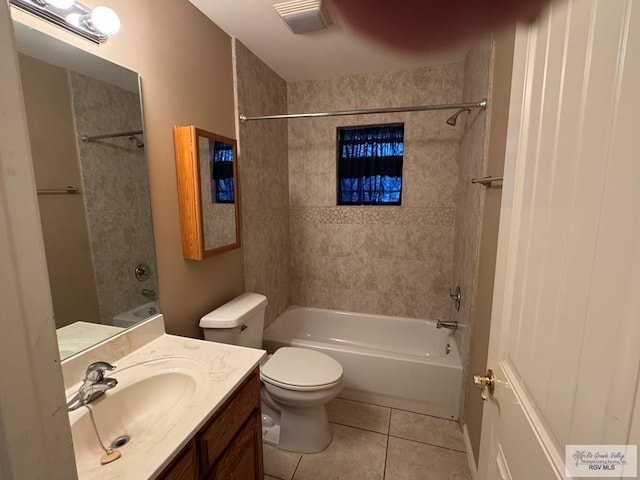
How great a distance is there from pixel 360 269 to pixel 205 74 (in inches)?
72.8

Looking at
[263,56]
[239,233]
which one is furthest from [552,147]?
[263,56]

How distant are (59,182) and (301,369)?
1.40 meters

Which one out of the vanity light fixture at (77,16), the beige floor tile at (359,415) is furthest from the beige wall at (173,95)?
the beige floor tile at (359,415)

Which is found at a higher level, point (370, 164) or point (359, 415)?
point (370, 164)

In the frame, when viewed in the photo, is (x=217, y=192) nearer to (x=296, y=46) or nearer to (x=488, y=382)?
(x=296, y=46)

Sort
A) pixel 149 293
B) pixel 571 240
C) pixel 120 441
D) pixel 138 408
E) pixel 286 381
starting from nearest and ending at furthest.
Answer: pixel 571 240, pixel 120 441, pixel 138 408, pixel 149 293, pixel 286 381

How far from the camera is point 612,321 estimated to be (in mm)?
402

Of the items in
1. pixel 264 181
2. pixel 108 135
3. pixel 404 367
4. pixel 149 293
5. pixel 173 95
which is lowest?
pixel 404 367

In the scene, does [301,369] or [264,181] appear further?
[264,181]

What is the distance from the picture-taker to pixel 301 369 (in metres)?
1.71

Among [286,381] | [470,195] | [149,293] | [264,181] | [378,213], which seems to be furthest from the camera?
[378,213]

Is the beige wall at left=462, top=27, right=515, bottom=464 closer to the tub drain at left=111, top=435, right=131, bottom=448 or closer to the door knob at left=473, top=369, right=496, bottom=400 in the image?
the door knob at left=473, top=369, right=496, bottom=400

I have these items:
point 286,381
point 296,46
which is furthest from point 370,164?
point 286,381

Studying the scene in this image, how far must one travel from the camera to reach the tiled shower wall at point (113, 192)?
108 centimetres
